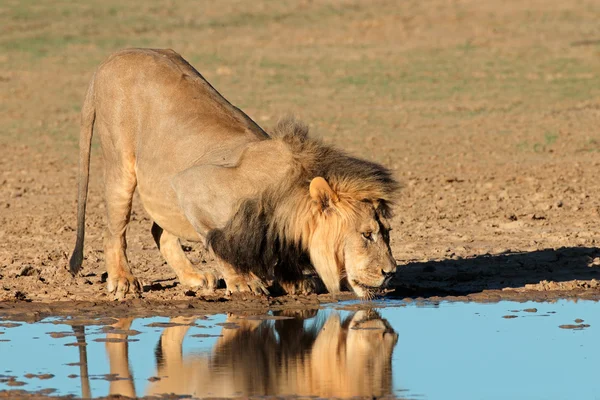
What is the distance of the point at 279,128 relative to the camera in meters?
6.82

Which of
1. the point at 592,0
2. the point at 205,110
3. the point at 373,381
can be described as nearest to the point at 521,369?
the point at 373,381

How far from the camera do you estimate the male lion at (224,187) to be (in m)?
6.52

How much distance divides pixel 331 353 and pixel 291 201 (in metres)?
1.09

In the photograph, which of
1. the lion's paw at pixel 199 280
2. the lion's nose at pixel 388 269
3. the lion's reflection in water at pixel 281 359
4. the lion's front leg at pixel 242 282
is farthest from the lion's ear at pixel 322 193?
the lion's paw at pixel 199 280

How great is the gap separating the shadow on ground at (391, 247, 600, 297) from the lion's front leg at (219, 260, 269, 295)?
2.64ft

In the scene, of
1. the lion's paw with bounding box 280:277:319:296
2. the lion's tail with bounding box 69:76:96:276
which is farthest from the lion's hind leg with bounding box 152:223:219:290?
the lion's paw with bounding box 280:277:319:296

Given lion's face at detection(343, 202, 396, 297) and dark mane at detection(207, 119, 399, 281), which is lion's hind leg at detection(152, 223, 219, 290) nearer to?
dark mane at detection(207, 119, 399, 281)

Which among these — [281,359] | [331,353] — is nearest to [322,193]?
[331,353]

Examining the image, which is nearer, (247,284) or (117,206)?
(247,284)

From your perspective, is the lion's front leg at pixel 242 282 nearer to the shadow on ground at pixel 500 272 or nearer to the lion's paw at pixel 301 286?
the lion's paw at pixel 301 286

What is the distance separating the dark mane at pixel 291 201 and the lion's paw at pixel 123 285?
0.72m

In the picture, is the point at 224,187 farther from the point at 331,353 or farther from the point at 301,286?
the point at 331,353

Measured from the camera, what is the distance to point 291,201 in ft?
21.6

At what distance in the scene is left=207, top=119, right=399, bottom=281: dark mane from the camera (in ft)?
21.5
